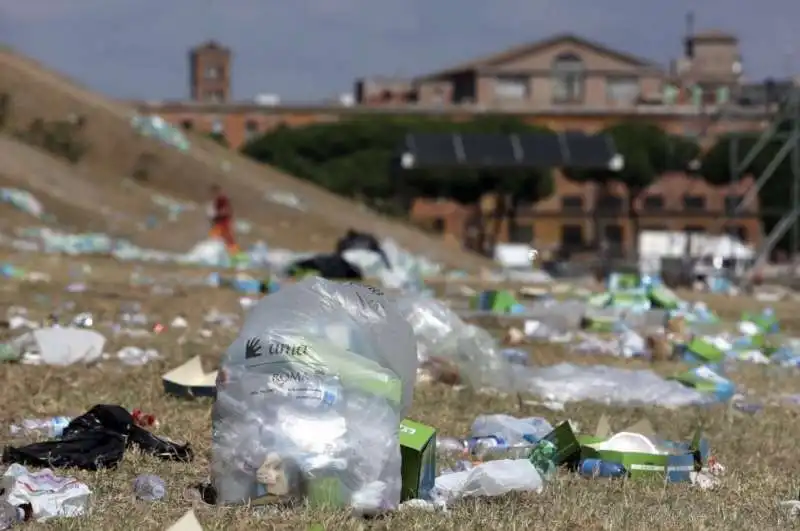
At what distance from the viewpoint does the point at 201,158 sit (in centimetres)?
3116

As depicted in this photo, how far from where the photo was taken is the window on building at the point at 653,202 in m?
67.1

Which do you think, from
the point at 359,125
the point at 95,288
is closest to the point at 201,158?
the point at 95,288

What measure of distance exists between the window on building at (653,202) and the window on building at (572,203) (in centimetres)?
287

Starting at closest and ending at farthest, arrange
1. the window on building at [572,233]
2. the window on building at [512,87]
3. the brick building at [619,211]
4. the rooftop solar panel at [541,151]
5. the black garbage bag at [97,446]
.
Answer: the black garbage bag at [97,446] → the rooftop solar panel at [541,151] → the brick building at [619,211] → the window on building at [572,233] → the window on building at [512,87]

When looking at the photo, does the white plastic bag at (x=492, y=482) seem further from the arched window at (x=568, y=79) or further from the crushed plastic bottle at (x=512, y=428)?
the arched window at (x=568, y=79)

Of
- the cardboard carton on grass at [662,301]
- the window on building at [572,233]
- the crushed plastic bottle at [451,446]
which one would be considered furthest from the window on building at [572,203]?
the crushed plastic bottle at [451,446]

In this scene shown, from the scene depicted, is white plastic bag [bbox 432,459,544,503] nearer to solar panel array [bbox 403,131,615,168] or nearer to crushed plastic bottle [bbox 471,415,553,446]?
crushed plastic bottle [bbox 471,415,553,446]

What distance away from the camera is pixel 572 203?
66938mm

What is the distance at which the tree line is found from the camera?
56750 millimetres

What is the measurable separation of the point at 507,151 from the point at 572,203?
116ft

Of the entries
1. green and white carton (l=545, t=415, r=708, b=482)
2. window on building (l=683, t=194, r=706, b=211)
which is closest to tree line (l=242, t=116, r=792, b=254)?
window on building (l=683, t=194, r=706, b=211)

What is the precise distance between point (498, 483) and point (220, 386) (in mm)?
937

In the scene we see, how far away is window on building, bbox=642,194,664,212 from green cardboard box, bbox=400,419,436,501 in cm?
6324

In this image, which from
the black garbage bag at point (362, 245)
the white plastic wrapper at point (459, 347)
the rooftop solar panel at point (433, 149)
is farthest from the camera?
the rooftop solar panel at point (433, 149)
